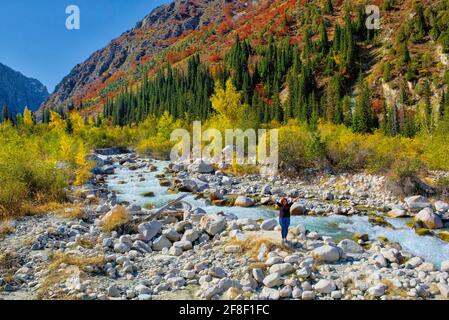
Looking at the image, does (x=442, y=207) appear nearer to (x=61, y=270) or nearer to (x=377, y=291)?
(x=377, y=291)

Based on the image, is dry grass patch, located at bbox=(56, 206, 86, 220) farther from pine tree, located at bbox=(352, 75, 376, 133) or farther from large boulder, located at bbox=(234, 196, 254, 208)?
pine tree, located at bbox=(352, 75, 376, 133)

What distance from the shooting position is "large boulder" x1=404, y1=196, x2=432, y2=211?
15.4 m

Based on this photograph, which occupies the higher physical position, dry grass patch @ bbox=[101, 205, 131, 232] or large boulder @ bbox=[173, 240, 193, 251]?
dry grass patch @ bbox=[101, 205, 131, 232]

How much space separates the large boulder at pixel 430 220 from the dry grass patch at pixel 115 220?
1156 centimetres

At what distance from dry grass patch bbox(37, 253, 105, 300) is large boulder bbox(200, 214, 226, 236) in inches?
155

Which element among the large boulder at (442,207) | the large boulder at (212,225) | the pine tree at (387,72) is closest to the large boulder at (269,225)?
the large boulder at (212,225)

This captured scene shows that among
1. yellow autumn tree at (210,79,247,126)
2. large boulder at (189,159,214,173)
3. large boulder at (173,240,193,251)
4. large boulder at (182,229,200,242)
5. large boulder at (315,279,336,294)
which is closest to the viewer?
large boulder at (315,279,336,294)

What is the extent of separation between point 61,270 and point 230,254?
4499 millimetres

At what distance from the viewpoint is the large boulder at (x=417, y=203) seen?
15.4 meters

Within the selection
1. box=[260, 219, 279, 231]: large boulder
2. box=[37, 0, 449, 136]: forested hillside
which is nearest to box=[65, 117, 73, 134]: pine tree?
box=[37, 0, 449, 136]: forested hillside

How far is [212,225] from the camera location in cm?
1176
